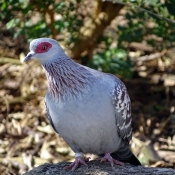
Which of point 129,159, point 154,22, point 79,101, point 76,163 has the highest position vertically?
point 154,22

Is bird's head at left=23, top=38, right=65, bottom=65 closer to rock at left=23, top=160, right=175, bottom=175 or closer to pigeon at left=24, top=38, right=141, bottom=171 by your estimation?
pigeon at left=24, top=38, right=141, bottom=171

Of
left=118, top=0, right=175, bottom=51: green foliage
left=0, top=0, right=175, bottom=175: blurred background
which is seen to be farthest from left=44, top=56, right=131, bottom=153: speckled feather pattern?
left=118, top=0, right=175, bottom=51: green foliage

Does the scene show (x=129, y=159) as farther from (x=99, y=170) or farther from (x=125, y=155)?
(x=99, y=170)

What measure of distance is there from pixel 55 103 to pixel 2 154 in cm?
238

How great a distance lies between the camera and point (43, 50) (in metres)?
4.70

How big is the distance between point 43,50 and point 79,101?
545 mm

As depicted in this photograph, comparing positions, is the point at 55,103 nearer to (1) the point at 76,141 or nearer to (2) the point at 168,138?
(1) the point at 76,141

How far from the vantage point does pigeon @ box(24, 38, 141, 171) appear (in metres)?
4.66

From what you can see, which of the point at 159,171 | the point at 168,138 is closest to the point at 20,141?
the point at 168,138

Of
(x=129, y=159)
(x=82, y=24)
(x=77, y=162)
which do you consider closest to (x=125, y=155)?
(x=129, y=159)

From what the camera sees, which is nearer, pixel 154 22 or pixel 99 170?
pixel 99 170

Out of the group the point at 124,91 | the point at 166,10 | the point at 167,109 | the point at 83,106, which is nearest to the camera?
the point at 83,106

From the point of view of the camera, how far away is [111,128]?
4879 mm

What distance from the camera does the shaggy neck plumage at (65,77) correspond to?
4.73 metres
